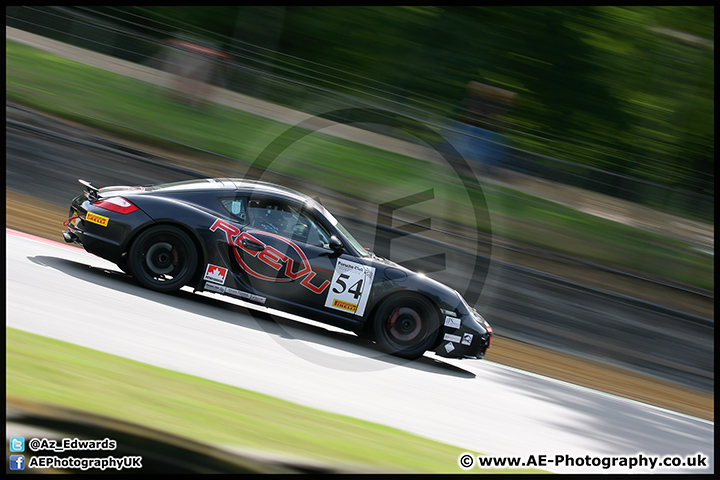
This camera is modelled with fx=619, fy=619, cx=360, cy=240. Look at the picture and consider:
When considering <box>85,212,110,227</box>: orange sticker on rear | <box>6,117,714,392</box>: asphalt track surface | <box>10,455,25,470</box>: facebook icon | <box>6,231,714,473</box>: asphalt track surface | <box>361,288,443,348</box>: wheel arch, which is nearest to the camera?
<box>10,455,25,470</box>: facebook icon

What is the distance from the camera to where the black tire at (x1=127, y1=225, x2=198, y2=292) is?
574 centimetres

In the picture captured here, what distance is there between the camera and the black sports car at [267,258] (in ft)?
18.8

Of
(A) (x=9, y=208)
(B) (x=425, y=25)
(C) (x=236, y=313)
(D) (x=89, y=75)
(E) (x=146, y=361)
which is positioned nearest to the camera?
(E) (x=146, y=361)

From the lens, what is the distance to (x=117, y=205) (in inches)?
226

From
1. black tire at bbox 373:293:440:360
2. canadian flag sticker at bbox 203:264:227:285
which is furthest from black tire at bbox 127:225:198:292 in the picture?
black tire at bbox 373:293:440:360

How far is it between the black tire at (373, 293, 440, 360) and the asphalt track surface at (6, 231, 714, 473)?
15 centimetres

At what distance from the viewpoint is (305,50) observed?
677 inches

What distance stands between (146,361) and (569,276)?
7326 mm

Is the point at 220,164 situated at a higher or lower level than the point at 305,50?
lower

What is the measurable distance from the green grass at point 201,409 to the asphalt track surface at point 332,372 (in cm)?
22

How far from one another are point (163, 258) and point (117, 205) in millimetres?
640

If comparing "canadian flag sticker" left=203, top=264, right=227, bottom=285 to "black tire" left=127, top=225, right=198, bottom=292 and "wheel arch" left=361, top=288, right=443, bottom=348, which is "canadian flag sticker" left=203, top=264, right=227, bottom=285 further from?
"wheel arch" left=361, top=288, right=443, bottom=348

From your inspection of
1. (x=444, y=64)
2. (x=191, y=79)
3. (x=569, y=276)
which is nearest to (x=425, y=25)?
(x=444, y=64)

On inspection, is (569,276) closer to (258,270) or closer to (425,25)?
(258,270)
